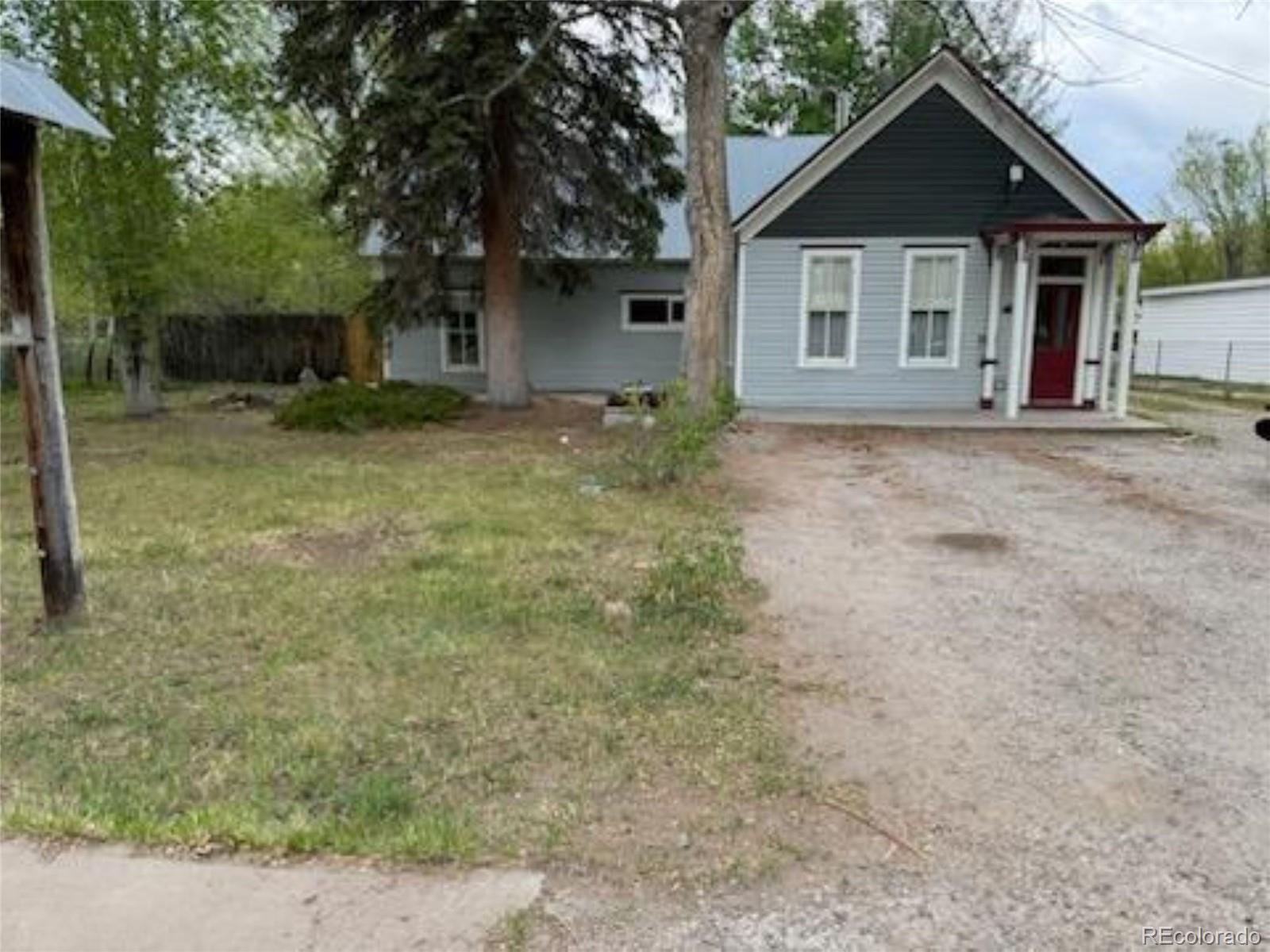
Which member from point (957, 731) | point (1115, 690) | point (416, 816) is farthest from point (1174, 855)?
point (416, 816)

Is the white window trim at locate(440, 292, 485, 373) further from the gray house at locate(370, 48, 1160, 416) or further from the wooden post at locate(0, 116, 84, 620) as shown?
the wooden post at locate(0, 116, 84, 620)

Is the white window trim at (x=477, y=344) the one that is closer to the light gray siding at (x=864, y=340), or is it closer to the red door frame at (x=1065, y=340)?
the light gray siding at (x=864, y=340)

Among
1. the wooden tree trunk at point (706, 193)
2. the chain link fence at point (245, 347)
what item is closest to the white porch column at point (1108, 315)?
the wooden tree trunk at point (706, 193)

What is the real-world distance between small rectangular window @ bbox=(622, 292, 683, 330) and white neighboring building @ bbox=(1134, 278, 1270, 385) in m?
14.9

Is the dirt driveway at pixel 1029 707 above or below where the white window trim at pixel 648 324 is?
below

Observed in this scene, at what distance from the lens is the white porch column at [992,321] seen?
15.3m

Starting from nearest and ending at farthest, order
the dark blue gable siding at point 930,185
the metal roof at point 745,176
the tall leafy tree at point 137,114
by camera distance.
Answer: the tall leafy tree at point 137,114 < the dark blue gable siding at point 930,185 < the metal roof at point 745,176

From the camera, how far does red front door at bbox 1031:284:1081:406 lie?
51.2ft

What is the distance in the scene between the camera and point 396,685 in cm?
426

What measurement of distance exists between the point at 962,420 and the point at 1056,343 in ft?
7.85

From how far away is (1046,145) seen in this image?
592 inches

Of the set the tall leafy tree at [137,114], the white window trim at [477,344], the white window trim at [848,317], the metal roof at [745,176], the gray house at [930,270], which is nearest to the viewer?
the tall leafy tree at [137,114]

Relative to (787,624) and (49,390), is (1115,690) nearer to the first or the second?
(787,624)

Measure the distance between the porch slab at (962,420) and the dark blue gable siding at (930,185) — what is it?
9.10 feet
